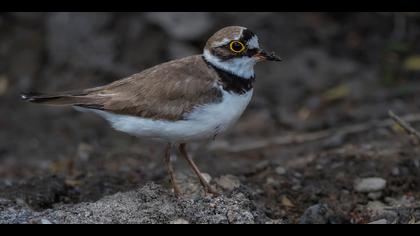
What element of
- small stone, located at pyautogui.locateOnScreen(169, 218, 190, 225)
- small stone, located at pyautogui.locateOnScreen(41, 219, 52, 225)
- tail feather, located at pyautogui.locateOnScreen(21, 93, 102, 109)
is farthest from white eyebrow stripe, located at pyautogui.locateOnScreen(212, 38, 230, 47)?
small stone, located at pyautogui.locateOnScreen(41, 219, 52, 225)

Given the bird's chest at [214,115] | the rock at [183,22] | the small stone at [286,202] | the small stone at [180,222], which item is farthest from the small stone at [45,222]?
the rock at [183,22]

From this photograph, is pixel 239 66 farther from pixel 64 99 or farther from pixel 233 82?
pixel 64 99

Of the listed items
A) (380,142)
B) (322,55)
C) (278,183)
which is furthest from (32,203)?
(322,55)

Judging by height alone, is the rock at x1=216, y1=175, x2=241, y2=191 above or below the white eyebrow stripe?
below

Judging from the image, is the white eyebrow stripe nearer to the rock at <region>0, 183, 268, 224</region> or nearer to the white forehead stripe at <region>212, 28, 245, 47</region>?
the white forehead stripe at <region>212, 28, 245, 47</region>

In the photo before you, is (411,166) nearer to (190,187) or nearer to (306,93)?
(190,187)

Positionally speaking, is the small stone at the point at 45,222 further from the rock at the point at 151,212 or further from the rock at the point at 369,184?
the rock at the point at 369,184

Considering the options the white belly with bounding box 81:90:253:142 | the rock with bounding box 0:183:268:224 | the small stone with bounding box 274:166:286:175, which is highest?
the white belly with bounding box 81:90:253:142
